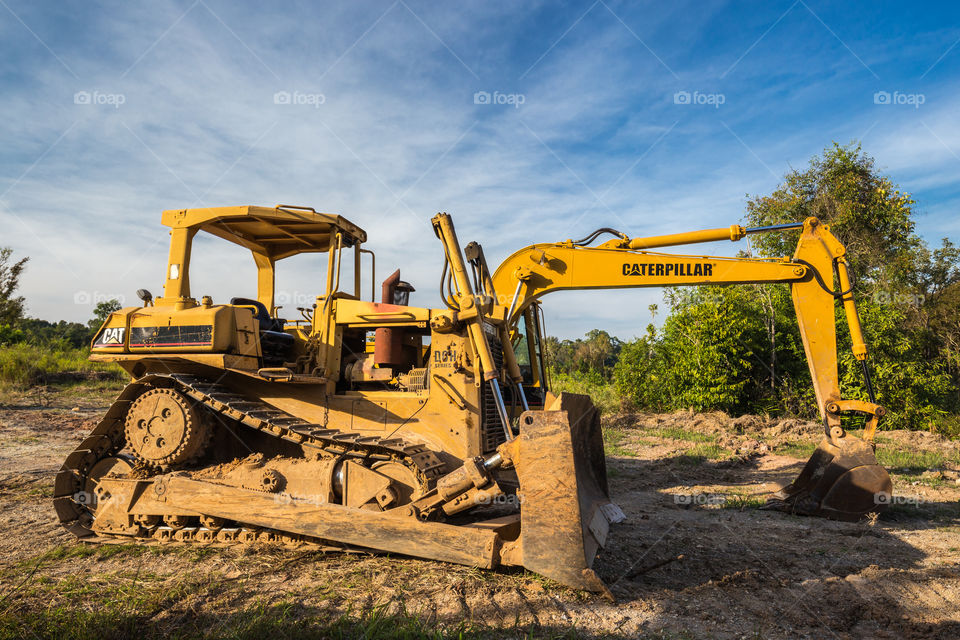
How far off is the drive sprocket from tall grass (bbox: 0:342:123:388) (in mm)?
16803

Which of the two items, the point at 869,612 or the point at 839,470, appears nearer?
the point at 869,612

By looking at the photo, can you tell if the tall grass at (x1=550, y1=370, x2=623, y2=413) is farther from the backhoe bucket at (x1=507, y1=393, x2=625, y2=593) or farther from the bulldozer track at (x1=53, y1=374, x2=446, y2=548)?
the backhoe bucket at (x1=507, y1=393, x2=625, y2=593)

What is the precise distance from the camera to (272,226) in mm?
6684

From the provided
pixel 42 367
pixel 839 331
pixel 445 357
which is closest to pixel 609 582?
pixel 445 357

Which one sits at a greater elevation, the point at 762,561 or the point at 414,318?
the point at 414,318

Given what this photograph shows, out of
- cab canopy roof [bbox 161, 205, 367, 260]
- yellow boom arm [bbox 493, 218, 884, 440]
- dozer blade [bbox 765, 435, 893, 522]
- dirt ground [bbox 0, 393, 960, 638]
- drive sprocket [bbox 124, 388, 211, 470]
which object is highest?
cab canopy roof [bbox 161, 205, 367, 260]

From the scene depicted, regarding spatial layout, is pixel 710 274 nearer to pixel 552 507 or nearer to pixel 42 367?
pixel 552 507

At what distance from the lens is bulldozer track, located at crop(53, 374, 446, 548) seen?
540cm

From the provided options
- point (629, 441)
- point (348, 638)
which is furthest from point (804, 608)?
point (629, 441)

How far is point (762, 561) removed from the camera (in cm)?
531

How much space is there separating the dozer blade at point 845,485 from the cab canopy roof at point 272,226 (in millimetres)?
6403

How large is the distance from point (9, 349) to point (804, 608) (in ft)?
80.3

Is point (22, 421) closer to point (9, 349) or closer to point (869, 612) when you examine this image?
point (9, 349)

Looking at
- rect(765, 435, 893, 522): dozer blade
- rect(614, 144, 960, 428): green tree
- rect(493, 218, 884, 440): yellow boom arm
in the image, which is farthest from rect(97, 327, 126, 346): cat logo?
rect(614, 144, 960, 428): green tree
